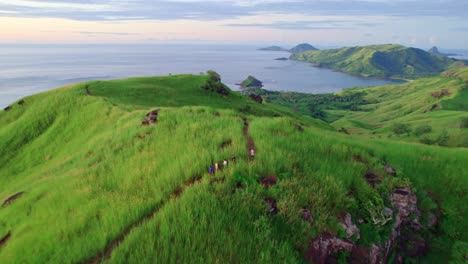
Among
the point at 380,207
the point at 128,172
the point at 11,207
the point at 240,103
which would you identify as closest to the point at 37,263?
the point at 128,172

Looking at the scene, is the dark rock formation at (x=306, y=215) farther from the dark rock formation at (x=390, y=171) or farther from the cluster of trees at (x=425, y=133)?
the cluster of trees at (x=425, y=133)

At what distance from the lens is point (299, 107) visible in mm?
198375

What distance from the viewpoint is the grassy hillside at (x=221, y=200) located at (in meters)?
4.36

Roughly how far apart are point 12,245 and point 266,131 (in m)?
7.17

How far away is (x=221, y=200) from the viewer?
16.5 ft

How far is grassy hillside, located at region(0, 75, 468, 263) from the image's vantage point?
14.3 feet

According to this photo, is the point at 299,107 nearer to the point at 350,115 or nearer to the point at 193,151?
the point at 350,115

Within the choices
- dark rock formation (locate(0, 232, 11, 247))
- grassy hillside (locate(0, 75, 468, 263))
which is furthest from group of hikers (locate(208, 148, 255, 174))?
dark rock formation (locate(0, 232, 11, 247))

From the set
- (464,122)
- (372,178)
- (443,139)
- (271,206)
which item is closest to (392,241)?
(372,178)

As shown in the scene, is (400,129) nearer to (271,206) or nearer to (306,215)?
(306,215)

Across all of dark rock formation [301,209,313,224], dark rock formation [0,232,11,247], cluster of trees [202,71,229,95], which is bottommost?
cluster of trees [202,71,229,95]

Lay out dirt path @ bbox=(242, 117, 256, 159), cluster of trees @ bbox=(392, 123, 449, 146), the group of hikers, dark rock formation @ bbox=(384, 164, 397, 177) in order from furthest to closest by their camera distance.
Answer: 1. cluster of trees @ bbox=(392, 123, 449, 146)
2. dark rock formation @ bbox=(384, 164, 397, 177)
3. dirt path @ bbox=(242, 117, 256, 159)
4. the group of hikers

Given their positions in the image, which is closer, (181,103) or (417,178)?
(417,178)

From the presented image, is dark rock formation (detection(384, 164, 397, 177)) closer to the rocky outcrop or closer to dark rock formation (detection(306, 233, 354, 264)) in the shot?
the rocky outcrop
